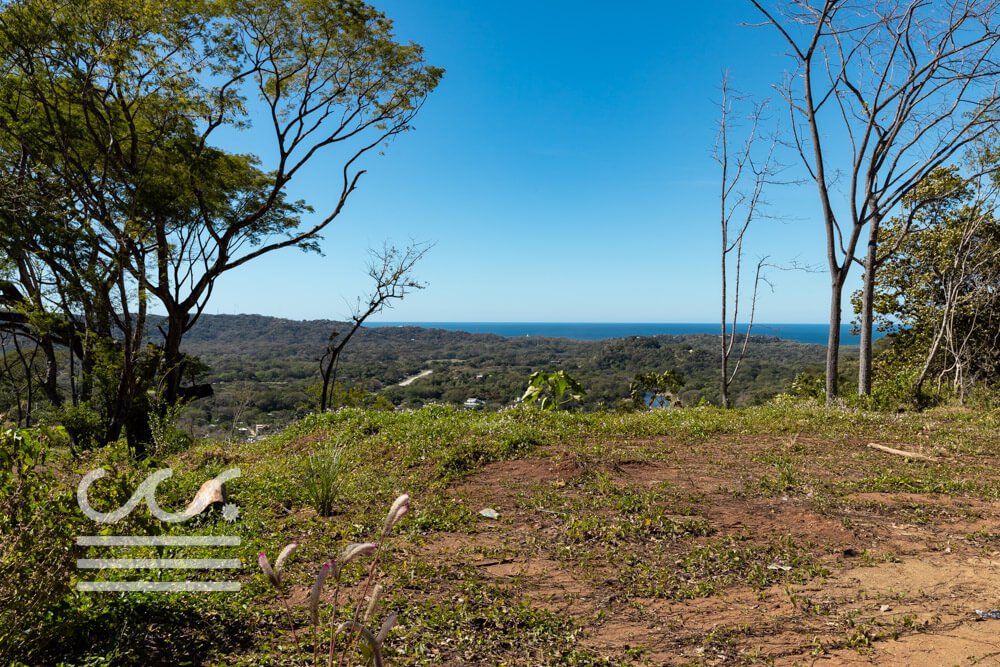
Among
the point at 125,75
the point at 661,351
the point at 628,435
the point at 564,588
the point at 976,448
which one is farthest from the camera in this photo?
the point at 661,351

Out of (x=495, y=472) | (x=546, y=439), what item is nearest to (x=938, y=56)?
(x=546, y=439)

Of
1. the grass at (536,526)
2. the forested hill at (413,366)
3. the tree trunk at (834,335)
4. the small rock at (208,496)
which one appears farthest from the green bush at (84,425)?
the tree trunk at (834,335)

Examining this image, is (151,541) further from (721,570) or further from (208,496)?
(721,570)

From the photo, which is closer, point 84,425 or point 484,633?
point 484,633

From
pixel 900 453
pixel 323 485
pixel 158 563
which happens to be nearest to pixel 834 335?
pixel 900 453

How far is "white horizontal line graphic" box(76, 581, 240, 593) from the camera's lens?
8.22 ft

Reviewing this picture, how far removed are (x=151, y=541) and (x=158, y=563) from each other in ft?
0.90

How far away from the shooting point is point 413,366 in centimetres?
4834

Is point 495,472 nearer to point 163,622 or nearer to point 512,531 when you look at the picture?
point 512,531

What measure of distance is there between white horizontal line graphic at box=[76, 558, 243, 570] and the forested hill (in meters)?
11.3

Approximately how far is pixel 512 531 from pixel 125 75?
10.8 metres

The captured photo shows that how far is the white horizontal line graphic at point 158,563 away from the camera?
2.44m

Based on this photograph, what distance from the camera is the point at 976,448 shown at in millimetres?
6164

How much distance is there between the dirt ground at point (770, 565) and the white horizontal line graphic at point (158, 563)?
1281mm
